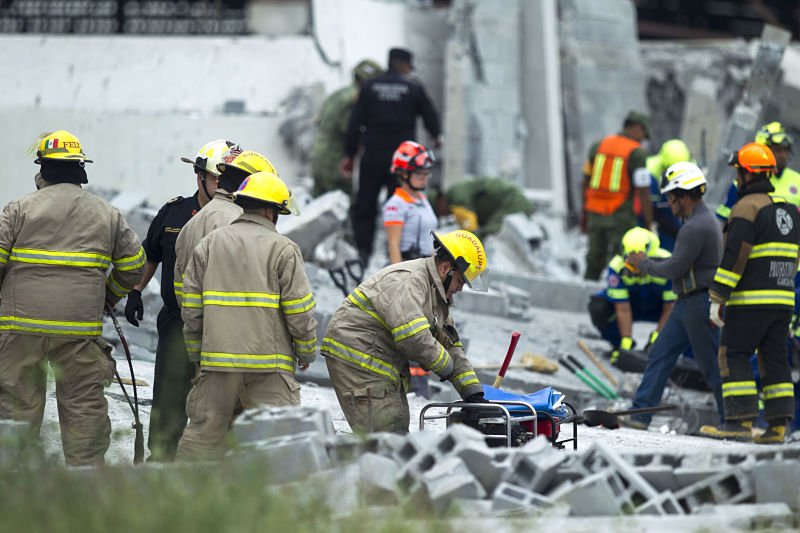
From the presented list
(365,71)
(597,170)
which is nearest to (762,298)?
(597,170)

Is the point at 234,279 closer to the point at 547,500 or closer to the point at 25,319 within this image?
the point at 25,319

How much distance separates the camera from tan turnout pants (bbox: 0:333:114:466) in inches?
238

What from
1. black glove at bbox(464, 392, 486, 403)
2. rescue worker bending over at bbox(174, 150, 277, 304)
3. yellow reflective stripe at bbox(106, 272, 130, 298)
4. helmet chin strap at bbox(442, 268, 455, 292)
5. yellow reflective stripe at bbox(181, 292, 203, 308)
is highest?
rescue worker bending over at bbox(174, 150, 277, 304)

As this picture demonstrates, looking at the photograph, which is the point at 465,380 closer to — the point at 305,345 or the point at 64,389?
the point at 305,345

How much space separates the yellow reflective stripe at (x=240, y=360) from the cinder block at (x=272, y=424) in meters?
0.43

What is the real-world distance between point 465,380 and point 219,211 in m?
1.40

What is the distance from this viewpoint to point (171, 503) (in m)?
4.09

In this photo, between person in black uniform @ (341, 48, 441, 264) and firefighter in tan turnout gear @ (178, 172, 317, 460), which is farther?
person in black uniform @ (341, 48, 441, 264)

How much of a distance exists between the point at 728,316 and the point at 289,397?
3.33 m

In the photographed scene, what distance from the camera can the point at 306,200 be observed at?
12.2 metres

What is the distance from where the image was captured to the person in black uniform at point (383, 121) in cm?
1116

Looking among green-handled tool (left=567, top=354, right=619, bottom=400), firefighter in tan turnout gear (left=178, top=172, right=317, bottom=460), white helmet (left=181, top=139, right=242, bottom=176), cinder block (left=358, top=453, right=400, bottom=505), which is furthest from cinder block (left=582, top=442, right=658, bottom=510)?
green-handled tool (left=567, top=354, right=619, bottom=400)

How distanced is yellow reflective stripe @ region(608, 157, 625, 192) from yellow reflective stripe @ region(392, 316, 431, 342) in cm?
593

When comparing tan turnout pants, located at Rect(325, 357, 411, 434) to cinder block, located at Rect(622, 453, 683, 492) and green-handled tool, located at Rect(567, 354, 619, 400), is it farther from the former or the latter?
green-handled tool, located at Rect(567, 354, 619, 400)
